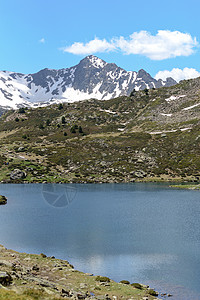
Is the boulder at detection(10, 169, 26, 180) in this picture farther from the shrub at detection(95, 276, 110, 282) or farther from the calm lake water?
the shrub at detection(95, 276, 110, 282)

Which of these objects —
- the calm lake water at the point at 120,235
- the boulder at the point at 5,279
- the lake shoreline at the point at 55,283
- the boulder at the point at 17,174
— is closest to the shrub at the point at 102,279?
the lake shoreline at the point at 55,283

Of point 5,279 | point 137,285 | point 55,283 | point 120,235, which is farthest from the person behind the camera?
point 120,235

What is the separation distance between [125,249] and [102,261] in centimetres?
652

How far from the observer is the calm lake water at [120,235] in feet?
123

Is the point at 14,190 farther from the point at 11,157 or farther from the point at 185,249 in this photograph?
the point at 185,249

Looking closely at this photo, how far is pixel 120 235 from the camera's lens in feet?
183

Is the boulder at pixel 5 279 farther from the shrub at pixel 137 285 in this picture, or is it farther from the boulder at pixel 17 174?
the boulder at pixel 17 174

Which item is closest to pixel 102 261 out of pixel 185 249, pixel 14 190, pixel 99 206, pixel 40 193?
pixel 185 249

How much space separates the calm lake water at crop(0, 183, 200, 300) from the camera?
37.4 metres

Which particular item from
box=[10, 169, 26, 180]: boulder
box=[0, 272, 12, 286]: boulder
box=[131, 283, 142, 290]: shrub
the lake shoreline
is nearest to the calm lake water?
box=[131, 283, 142, 290]: shrub

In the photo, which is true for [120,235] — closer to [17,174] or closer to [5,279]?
[5,279]

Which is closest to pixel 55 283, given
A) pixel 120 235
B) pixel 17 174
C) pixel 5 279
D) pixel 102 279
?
pixel 102 279

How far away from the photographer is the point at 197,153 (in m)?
179

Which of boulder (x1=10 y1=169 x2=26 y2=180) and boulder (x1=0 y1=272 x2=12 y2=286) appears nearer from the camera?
boulder (x1=0 y1=272 x2=12 y2=286)
